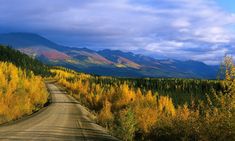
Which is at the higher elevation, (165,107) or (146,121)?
(146,121)

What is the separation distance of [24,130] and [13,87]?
2093cm

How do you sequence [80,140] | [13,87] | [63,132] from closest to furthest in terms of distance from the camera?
[80,140] → [63,132] → [13,87]

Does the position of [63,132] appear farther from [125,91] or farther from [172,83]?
[172,83]

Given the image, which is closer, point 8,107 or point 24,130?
point 24,130

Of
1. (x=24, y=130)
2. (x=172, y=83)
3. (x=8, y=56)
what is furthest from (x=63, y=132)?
(x=8, y=56)

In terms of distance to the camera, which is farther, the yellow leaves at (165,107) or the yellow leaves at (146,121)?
the yellow leaves at (165,107)

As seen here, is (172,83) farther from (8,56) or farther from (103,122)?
(103,122)

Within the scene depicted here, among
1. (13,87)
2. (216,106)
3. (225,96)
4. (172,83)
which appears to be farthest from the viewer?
(172,83)

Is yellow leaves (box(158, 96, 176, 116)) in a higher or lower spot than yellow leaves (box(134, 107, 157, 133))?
lower

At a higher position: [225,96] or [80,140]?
[225,96]

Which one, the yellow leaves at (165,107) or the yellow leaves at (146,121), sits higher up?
the yellow leaves at (146,121)

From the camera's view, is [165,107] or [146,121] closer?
[146,121]

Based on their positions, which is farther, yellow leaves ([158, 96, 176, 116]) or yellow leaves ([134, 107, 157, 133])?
yellow leaves ([158, 96, 176, 116])

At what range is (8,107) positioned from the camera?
34.2 m
